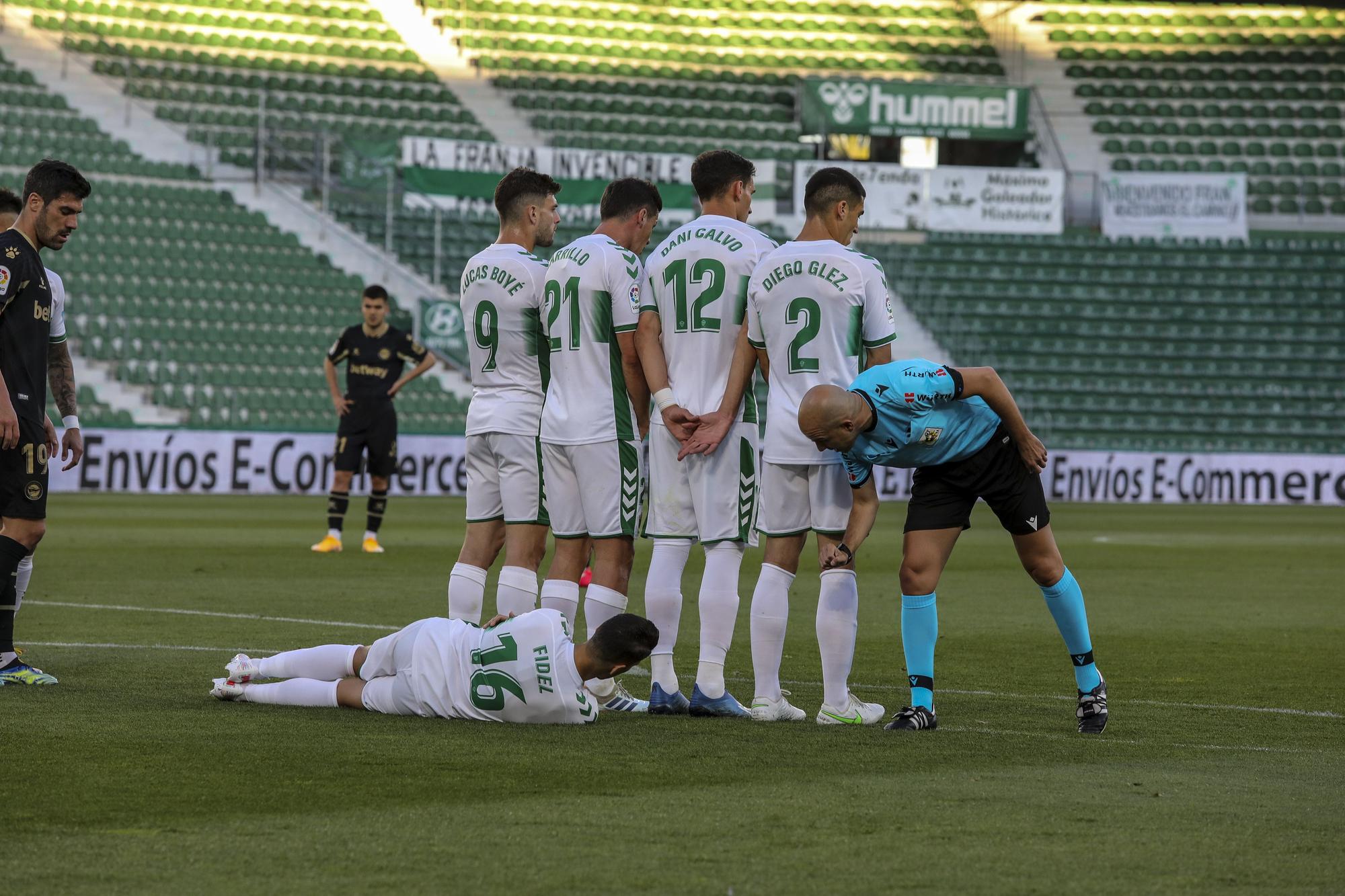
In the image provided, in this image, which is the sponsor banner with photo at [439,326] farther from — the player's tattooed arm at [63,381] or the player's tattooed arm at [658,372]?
the player's tattooed arm at [658,372]

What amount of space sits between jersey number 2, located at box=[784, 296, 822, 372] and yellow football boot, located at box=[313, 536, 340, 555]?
922 cm

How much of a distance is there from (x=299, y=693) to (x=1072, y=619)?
2.78 meters

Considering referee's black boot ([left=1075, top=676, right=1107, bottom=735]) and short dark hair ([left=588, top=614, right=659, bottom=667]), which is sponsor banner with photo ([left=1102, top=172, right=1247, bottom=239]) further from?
short dark hair ([left=588, top=614, right=659, bottom=667])

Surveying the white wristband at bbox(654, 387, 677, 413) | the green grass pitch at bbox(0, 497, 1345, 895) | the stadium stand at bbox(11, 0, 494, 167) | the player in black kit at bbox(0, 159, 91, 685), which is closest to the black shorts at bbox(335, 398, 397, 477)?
the green grass pitch at bbox(0, 497, 1345, 895)

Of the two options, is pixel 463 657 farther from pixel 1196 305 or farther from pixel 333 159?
pixel 1196 305

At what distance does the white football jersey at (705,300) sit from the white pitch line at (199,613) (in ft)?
10.3

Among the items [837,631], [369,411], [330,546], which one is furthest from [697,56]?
[837,631]

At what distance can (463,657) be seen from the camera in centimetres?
597

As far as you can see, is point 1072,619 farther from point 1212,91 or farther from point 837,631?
point 1212,91

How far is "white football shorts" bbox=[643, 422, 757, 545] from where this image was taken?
254 inches

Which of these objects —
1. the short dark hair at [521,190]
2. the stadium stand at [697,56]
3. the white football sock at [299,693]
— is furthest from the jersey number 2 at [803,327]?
the stadium stand at [697,56]

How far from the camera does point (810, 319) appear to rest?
6.25 meters

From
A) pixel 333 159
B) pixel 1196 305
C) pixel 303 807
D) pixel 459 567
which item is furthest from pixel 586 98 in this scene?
pixel 303 807

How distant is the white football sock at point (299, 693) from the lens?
6.27m
